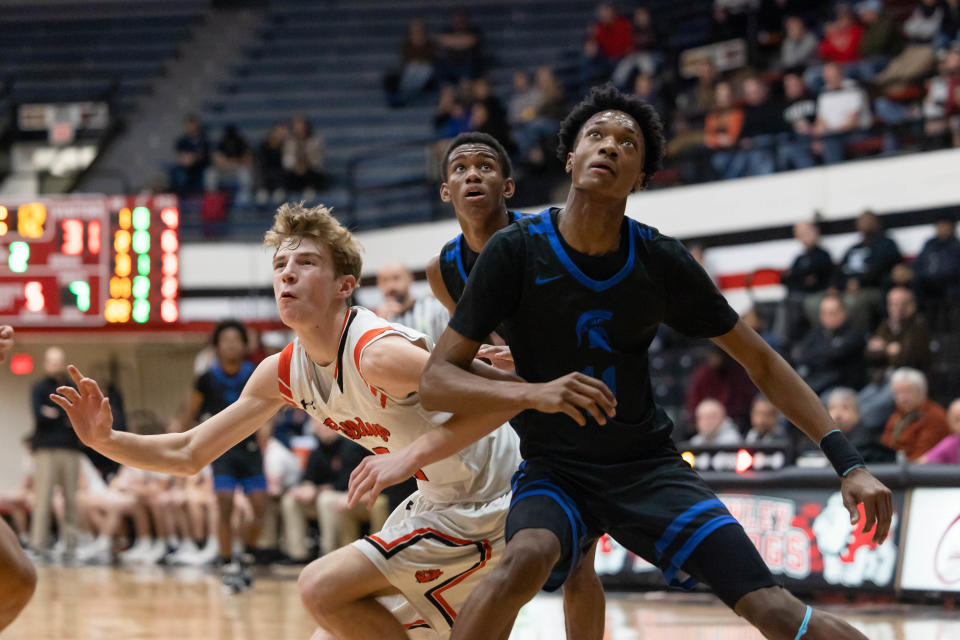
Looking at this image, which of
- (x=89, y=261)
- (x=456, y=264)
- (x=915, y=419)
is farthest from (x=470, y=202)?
(x=89, y=261)

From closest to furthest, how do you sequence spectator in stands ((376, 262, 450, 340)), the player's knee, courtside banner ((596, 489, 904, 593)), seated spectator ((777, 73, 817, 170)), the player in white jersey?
the player's knee → the player in white jersey → spectator in stands ((376, 262, 450, 340)) → courtside banner ((596, 489, 904, 593)) → seated spectator ((777, 73, 817, 170))

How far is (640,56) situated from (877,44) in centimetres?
373

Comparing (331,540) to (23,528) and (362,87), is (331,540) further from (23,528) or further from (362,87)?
(362,87)

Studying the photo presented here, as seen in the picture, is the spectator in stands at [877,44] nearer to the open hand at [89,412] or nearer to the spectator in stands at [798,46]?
the spectator in stands at [798,46]

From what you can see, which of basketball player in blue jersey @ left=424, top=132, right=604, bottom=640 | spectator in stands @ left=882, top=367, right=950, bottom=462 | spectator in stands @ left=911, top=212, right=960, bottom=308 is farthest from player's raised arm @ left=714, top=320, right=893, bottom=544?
spectator in stands @ left=911, top=212, right=960, bottom=308

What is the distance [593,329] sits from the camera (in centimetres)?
386

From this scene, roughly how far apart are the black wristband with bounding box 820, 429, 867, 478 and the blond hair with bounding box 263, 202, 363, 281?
1.76m

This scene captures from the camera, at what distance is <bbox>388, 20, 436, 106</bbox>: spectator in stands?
19125 millimetres

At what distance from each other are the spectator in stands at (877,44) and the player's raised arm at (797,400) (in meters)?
9.50

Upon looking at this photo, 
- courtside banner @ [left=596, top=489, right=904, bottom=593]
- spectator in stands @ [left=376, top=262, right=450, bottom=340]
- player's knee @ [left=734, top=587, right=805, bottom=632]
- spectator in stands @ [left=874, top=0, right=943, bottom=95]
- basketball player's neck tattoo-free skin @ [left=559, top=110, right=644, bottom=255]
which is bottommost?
courtside banner @ [left=596, top=489, right=904, bottom=593]

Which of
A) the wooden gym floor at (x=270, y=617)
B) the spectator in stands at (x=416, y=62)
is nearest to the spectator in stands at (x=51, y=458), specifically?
the wooden gym floor at (x=270, y=617)

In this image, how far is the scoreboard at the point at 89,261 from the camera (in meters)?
13.2

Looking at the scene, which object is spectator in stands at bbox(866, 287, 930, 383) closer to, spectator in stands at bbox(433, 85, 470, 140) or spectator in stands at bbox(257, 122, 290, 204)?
spectator in stands at bbox(433, 85, 470, 140)

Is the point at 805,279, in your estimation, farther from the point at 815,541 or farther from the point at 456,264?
the point at 456,264
